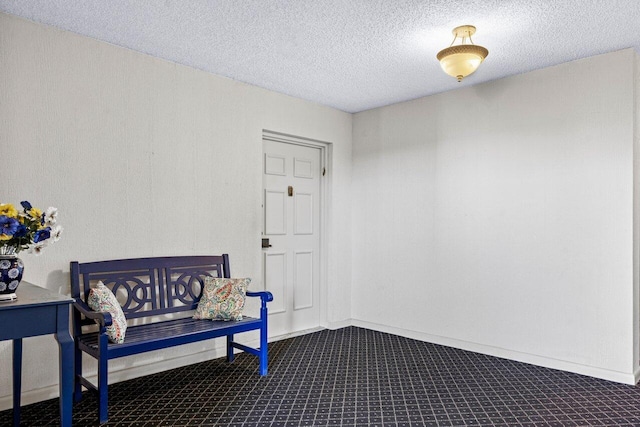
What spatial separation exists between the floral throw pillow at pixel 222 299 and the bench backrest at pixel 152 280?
0.44 feet

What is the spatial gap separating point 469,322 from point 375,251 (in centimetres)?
119

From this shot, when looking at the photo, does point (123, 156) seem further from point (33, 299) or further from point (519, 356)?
point (519, 356)

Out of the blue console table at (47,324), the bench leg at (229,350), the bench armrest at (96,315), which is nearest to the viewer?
the blue console table at (47,324)

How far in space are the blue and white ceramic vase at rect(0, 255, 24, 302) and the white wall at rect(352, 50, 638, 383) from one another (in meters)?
3.30

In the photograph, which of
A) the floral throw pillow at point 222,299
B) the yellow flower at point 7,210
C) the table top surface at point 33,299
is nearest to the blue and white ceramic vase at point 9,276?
the table top surface at point 33,299

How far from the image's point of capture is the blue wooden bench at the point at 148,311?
2.68 m

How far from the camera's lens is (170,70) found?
3551 millimetres

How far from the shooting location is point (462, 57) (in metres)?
2.94

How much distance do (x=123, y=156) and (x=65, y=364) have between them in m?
1.66

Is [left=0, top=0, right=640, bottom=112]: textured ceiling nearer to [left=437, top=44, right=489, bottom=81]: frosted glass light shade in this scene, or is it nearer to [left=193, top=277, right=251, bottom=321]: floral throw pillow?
[left=437, top=44, right=489, bottom=81]: frosted glass light shade

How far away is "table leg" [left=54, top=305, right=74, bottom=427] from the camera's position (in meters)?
2.04

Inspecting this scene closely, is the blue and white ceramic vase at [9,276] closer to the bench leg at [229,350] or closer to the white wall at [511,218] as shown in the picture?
the bench leg at [229,350]

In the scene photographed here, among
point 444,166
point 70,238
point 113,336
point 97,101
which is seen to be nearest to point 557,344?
point 444,166

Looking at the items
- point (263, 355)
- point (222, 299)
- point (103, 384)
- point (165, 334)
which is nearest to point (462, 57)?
point (222, 299)
